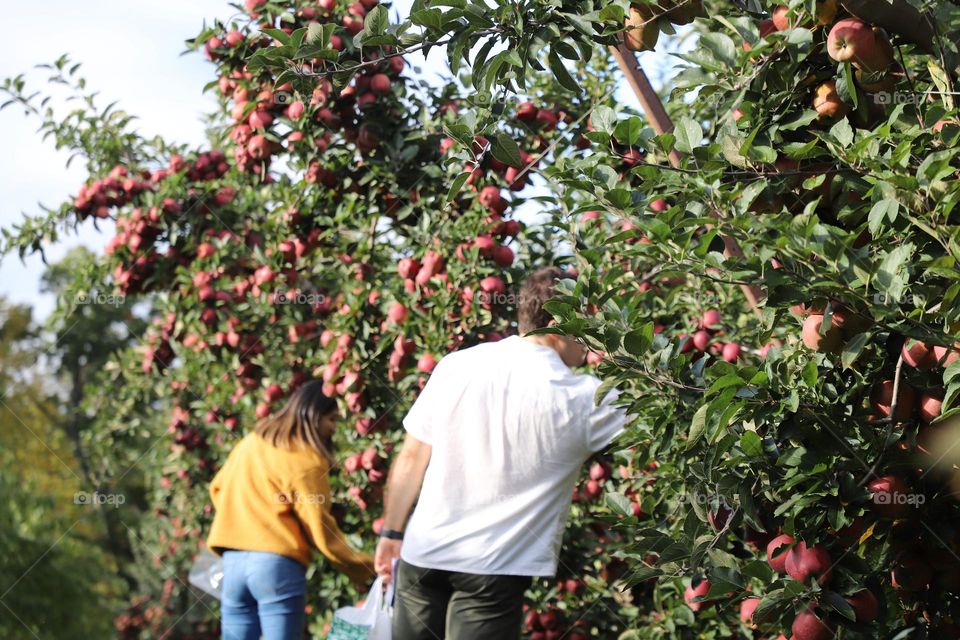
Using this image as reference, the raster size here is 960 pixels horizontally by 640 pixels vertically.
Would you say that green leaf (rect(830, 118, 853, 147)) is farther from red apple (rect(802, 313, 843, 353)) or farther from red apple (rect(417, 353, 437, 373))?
red apple (rect(417, 353, 437, 373))

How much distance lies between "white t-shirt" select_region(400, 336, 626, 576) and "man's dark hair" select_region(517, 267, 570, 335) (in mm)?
123

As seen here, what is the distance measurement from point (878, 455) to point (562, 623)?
6.13 ft

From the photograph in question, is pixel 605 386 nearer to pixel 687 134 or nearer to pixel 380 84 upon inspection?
pixel 687 134

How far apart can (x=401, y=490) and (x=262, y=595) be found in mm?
876

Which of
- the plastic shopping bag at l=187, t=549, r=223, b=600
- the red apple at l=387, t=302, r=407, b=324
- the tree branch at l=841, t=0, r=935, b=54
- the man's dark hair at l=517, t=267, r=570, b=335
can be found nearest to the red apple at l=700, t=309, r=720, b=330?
the man's dark hair at l=517, t=267, r=570, b=335

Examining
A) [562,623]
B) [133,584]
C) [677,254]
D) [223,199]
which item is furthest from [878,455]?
[133,584]

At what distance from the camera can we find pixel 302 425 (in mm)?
3232

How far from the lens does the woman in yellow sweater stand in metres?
3.08

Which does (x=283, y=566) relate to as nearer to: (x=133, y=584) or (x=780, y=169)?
(x=780, y=169)

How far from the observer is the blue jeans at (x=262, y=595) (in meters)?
3.07

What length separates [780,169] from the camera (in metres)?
1.45

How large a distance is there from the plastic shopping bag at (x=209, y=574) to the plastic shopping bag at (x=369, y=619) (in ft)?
3.19

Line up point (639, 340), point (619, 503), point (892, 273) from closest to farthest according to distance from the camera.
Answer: point (892, 273) < point (639, 340) < point (619, 503)

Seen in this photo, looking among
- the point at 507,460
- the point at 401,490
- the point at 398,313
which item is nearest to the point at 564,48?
the point at 507,460
